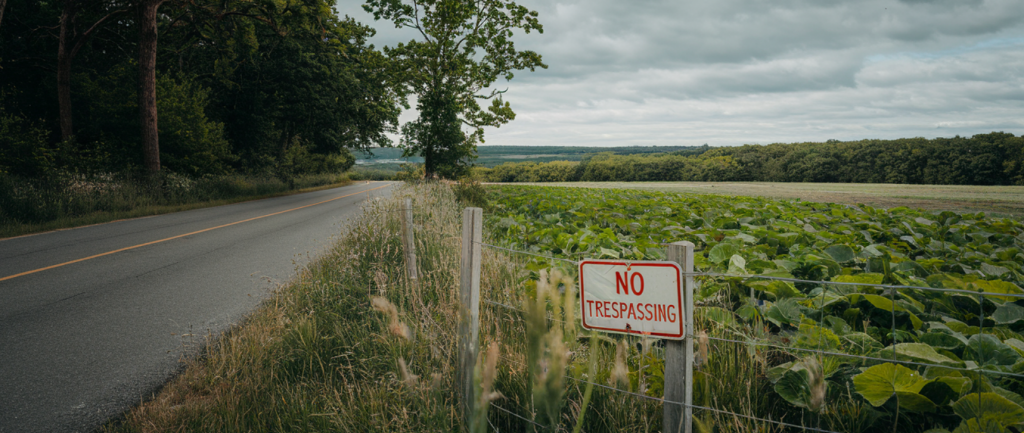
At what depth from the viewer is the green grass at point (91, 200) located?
9812 mm

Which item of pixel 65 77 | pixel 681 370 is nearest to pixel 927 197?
pixel 681 370

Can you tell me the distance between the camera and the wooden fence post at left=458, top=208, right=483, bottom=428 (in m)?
2.44

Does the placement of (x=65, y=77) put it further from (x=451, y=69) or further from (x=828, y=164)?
(x=828, y=164)

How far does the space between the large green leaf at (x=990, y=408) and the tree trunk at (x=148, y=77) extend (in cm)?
1871

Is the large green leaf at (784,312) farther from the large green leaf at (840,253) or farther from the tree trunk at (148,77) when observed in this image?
the tree trunk at (148,77)

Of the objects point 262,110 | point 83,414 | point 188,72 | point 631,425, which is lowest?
point 83,414

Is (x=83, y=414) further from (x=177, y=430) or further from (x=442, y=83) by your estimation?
(x=442, y=83)

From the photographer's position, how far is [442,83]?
1861cm

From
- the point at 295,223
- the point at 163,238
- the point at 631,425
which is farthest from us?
the point at 295,223

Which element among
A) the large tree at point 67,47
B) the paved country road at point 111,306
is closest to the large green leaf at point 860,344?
the paved country road at point 111,306

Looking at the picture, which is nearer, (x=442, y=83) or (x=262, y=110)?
(x=442, y=83)

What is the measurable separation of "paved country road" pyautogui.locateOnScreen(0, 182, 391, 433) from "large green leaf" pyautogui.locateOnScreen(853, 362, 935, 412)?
408 centimetres

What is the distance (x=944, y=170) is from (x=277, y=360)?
4596cm

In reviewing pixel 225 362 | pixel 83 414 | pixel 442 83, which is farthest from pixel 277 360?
pixel 442 83
